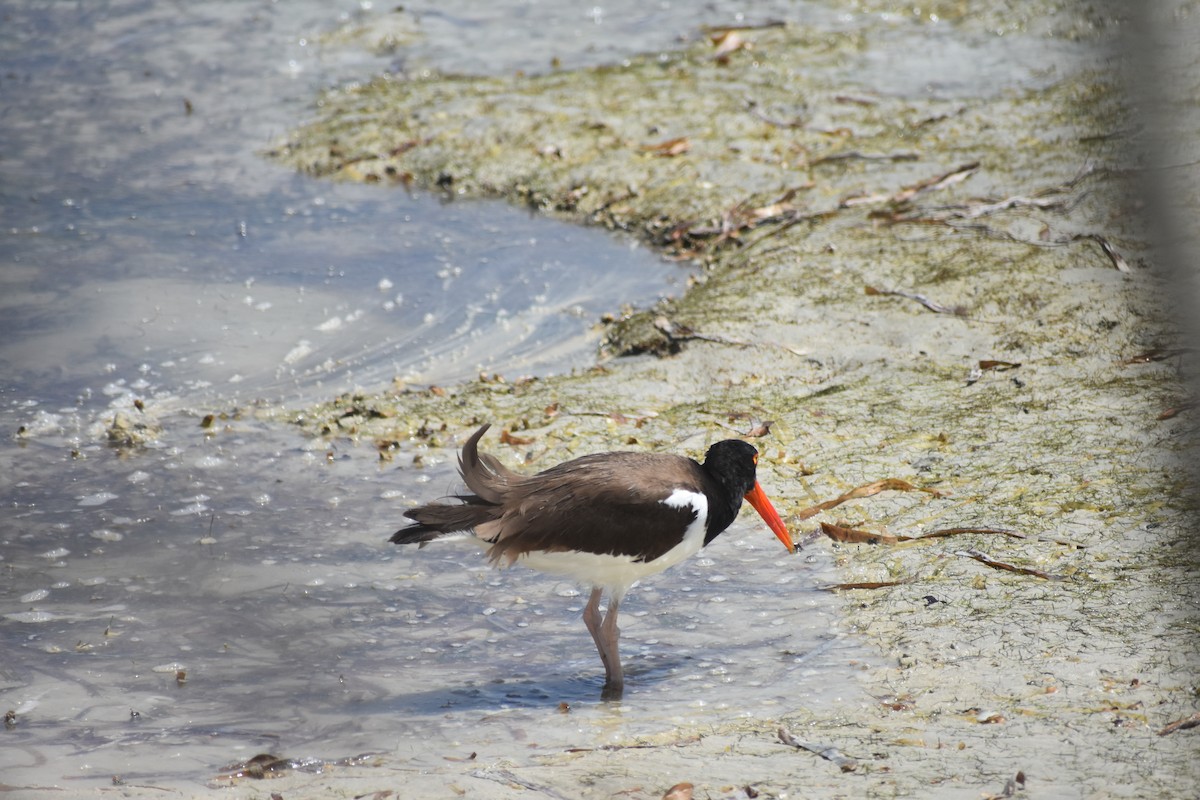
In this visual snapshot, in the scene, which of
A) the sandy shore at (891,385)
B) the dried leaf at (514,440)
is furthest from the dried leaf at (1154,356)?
the dried leaf at (514,440)

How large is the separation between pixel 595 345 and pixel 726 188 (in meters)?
2.31

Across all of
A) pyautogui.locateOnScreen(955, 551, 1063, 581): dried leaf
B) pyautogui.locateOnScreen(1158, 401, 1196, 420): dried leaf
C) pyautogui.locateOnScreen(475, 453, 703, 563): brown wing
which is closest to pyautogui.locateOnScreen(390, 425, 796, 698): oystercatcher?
pyautogui.locateOnScreen(475, 453, 703, 563): brown wing

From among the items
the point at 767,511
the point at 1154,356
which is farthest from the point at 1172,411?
the point at 767,511

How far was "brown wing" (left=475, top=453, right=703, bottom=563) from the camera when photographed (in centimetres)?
→ 528

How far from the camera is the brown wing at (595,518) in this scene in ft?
17.3

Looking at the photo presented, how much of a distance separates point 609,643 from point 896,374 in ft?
10.8

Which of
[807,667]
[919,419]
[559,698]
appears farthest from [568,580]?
[919,419]

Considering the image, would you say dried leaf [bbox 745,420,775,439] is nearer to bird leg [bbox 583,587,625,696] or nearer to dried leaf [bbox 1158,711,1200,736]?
bird leg [bbox 583,587,625,696]

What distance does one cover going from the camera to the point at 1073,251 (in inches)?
340

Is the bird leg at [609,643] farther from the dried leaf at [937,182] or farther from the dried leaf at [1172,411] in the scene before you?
the dried leaf at [937,182]

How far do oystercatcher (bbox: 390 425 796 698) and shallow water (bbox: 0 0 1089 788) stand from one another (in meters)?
0.43

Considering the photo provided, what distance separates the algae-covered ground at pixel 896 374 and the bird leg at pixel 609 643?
0.60 metres

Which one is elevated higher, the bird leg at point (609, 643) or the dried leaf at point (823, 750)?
the dried leaf at point (823, 750)

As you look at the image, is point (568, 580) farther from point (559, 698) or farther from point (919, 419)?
point (919, 419)
